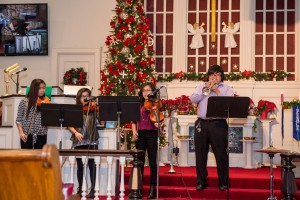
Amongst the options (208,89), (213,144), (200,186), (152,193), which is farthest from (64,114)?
(200,186)

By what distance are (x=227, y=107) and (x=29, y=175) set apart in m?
4.73

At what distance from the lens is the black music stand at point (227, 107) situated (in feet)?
25.2

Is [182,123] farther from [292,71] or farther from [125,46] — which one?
[292,71]

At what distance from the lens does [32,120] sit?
862cm

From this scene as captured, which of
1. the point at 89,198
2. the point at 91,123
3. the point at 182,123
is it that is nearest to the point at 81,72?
the point at 182,123

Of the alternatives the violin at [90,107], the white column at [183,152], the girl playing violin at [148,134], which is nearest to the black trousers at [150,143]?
the girl playing violin at [148,134]

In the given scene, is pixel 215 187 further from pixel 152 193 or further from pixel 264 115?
pixel 264 115

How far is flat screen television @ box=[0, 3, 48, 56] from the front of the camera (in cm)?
1290

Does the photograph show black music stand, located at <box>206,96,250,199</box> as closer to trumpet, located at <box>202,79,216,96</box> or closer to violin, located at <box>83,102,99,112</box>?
trumpet, located at <box>202,79,216,96</box>

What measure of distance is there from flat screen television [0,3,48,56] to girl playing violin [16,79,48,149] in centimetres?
446

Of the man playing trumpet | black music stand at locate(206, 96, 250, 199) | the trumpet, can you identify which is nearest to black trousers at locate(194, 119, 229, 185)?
the man playing trumpet

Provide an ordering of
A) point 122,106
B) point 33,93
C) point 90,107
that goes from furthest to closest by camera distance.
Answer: point 33,93 < point 90,107 < point 122,106

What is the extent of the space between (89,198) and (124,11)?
16.1 feet

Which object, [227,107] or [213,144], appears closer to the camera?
[227,107]
